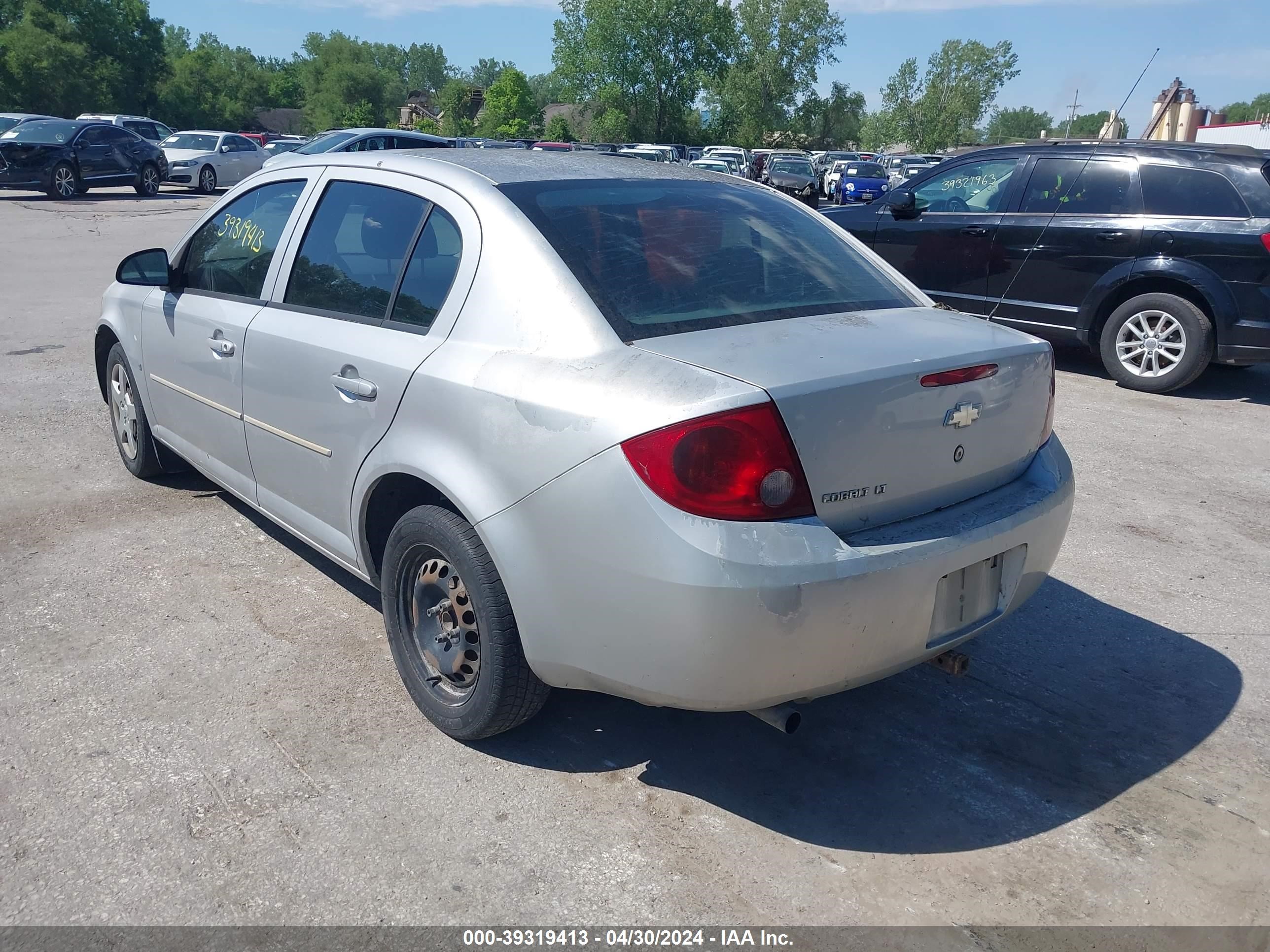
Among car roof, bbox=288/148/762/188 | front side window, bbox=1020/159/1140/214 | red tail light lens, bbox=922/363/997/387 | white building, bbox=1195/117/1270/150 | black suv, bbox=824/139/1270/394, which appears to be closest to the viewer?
red tail light lens, bbox=922/363/997/387

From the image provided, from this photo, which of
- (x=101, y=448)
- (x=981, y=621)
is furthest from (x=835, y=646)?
(x=101, y=448)

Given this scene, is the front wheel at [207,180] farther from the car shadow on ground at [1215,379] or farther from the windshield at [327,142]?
the car shadow on ground at [1215,379]

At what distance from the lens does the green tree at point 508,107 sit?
68688 mm

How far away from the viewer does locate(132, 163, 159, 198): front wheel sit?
23.5 meters

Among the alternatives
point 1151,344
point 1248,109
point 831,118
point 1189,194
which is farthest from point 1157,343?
point 1248,109

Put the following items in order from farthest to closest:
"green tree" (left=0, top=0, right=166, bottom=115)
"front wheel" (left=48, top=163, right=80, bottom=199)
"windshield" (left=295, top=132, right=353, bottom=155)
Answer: "green tree" (left=0, top=0, right=166, bottom=115), "front wheel" (left=48, top=163, right=80, bottom=199), "windshield" (left=295, top=132, right=353, bottom=155)

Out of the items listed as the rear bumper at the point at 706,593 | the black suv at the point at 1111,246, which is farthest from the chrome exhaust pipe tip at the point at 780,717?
the black suv at the point at 1111,246

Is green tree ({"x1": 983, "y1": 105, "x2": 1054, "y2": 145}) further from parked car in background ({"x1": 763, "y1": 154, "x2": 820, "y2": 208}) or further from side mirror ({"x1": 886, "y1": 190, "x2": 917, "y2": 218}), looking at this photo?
side mirror ({"x1": 886, "y1": 190, "x2": 917, "y2": 218})

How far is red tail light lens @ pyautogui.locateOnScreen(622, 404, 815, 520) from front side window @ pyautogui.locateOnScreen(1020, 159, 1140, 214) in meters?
6.15

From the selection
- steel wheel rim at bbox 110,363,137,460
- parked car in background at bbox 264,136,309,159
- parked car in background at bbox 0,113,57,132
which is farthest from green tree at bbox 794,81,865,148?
steel wheel rim at bbox 110,363,137,460

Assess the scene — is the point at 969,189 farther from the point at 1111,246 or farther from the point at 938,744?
the point at 938,744

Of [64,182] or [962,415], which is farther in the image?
[64,182]

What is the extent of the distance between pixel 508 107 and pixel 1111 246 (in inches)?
2795

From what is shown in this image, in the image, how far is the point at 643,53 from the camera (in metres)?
Result: 81.1
